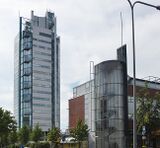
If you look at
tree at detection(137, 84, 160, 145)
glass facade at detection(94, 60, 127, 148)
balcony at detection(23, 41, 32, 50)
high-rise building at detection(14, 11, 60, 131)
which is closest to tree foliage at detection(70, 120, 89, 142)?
glass facade at detection(94, 60, 127, 148)

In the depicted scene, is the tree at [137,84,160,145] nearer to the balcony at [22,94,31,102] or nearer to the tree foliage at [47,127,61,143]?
the tree foliage at [47,127,61,143]

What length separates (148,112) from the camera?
59156 millimetres

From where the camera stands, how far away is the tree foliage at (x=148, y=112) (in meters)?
58.1

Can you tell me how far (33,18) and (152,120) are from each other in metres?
130

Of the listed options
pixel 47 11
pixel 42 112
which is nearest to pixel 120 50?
pixel 42 112

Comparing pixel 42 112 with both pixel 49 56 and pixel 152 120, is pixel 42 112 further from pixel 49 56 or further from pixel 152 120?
pixel 152 120

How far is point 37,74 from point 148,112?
124m

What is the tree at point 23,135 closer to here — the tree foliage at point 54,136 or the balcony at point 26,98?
the tree foliage at point 54,136

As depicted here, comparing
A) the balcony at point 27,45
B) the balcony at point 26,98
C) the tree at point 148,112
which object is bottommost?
the tree at point 148,112

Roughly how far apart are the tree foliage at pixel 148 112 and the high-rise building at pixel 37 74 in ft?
373

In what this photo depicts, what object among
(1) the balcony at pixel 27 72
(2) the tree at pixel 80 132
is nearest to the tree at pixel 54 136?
(2) the tree at pixel 80 132

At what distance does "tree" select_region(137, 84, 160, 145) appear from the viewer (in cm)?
5813

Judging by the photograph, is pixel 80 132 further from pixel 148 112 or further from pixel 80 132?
pixel 148 112

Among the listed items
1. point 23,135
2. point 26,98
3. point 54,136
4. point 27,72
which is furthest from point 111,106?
point 27,72
